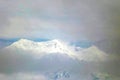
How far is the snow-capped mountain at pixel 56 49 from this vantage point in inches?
58.7

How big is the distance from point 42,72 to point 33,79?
0.07 meters

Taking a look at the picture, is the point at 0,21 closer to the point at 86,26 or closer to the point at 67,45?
the point at 67,45

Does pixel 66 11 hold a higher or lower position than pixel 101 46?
higher

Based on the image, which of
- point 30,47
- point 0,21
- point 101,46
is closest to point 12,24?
point 0,21

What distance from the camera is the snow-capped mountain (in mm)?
1492

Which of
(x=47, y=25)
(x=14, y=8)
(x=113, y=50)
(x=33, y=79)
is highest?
(x=14, y=8)

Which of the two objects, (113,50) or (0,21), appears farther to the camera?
(113,50)

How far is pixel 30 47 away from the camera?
1497mm

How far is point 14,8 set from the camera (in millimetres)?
1514

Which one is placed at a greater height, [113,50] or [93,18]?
[93,18]

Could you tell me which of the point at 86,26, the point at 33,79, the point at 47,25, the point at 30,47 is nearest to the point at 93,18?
the point at 86,26

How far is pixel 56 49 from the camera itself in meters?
1.53

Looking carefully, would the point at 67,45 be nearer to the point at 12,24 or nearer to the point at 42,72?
the point at 42,72

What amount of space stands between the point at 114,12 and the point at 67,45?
0.41 m
